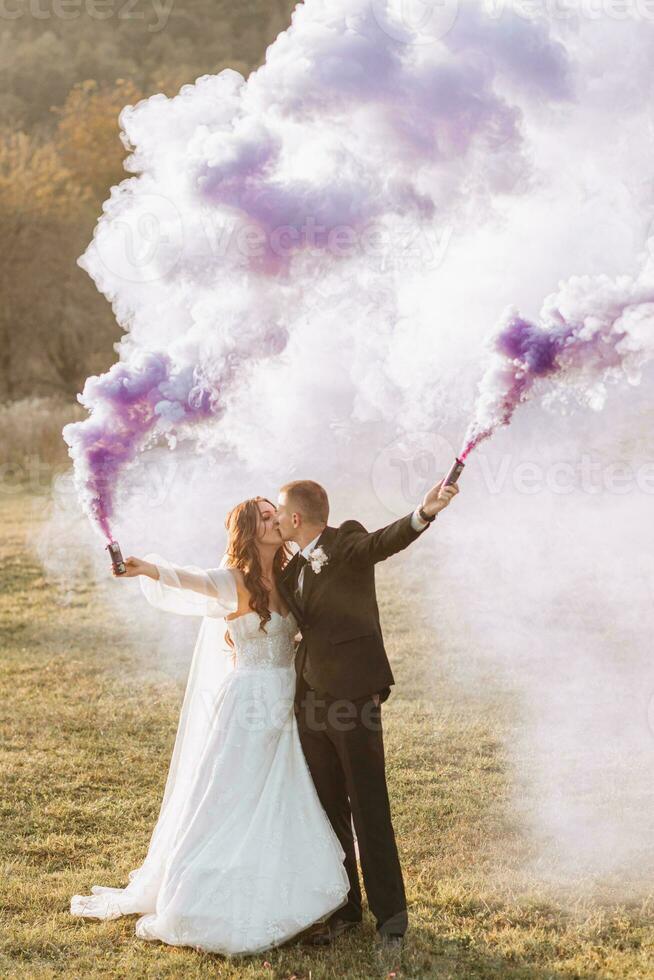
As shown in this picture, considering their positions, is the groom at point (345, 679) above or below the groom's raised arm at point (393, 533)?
below

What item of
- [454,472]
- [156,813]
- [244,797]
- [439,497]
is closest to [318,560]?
[439,497]

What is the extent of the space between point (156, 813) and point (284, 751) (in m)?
2.86

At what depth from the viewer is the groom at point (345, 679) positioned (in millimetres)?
5781

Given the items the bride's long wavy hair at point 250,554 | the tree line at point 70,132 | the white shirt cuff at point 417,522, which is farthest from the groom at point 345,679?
the tree line at point 70,132

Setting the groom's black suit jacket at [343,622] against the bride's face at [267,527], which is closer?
the groom's black suit jacket at [343,622]

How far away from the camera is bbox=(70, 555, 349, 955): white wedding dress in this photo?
5.79m

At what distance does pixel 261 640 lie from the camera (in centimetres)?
608

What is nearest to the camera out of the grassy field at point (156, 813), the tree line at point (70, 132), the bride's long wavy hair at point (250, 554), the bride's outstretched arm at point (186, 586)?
the bride's outstretched arm at point (186, 586)

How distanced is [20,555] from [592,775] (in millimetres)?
10609

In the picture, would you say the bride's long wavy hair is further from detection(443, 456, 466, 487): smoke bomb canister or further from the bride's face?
detection(443, 456, 466, 487): smoke bomb canister

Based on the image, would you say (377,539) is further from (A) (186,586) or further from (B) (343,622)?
(A) (186,586)

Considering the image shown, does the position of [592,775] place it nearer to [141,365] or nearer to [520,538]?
[141,365]

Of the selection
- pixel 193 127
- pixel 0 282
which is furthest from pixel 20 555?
pixel 0 282

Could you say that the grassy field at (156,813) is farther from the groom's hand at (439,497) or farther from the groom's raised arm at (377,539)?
the groom's hand at (439,497)
